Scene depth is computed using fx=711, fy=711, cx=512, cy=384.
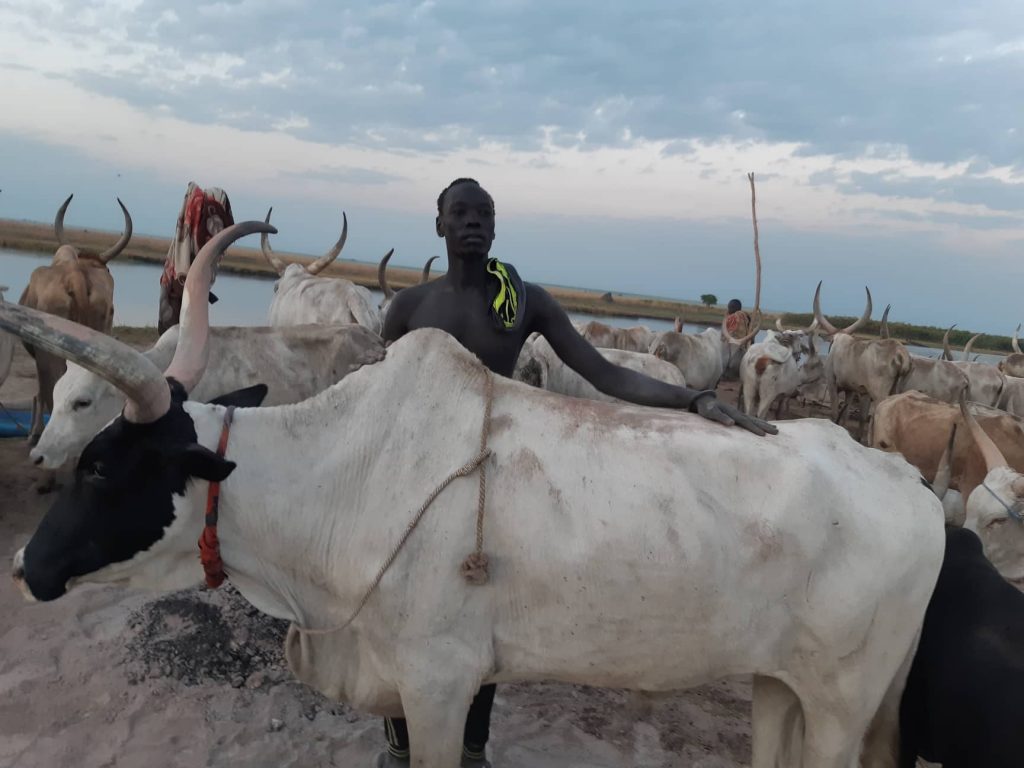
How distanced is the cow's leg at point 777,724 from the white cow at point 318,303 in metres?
5.02

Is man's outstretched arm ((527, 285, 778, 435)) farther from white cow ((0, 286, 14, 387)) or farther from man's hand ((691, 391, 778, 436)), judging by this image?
white cow ((0, 286, 14, 387))

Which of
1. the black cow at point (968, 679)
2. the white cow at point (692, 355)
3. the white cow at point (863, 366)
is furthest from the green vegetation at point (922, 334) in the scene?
the black cow at point (968, 679)

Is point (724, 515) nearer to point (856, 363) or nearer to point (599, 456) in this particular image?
point (599, 456)

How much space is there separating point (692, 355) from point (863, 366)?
3.07 meters

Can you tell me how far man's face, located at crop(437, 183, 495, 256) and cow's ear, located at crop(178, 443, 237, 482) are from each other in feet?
3.70

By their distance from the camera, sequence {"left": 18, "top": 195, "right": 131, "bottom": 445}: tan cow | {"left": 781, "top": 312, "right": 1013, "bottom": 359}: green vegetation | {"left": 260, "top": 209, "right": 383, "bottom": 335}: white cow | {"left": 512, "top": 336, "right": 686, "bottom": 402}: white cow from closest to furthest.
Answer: {"left": 18, "top": 195, "right": 131, "bottom": 445}: tan cow → {"left": 260, "top": 209, "right": 383, "bottom": 335}: white cow → {"left": 512, "top": 336, "right": 686, "bottom": 402}: white cow → {"left": 781, "top": 312, "right": 1013, "bottom": 359}: green vegetation

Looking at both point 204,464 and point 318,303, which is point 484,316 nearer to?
point 204,464

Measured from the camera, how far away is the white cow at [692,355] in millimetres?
12273

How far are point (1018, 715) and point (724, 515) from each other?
1294 millimetres

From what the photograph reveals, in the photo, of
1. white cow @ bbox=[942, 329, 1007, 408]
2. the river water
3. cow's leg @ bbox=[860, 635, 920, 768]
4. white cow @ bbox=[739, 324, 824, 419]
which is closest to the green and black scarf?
cow's leg @ bbox=[860, 635, 920, 768]

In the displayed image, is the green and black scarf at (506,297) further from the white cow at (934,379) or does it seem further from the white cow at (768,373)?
the white cow at (934,379)

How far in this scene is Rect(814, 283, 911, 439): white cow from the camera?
479 inches

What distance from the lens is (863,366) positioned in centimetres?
1258

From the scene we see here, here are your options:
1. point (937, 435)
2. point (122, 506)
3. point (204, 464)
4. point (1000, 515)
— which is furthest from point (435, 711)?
point (937, 435)
